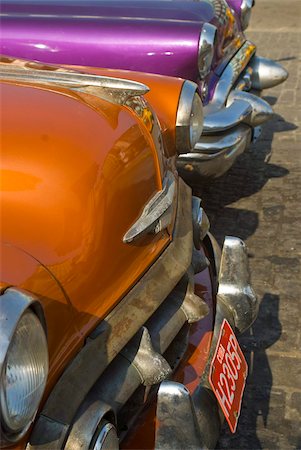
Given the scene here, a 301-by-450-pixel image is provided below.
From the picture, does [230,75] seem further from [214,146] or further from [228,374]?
[228,374]

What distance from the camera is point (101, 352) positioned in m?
1.70

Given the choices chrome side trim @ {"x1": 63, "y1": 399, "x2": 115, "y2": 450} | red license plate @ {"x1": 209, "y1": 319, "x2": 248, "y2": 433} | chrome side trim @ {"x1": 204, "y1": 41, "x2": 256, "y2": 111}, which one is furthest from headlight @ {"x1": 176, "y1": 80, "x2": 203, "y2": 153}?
chrome side trim @ {"x1": 204, "y1": 41, "x2": 256, "y2": 111}

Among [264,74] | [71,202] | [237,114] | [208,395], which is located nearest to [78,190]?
[71,202]

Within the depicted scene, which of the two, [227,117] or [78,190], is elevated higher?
[78,190]

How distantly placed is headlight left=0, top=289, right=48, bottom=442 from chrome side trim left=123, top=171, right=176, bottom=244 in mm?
511

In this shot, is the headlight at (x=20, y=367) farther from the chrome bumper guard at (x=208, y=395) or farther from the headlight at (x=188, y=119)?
the headlight at (x=188, y=119)

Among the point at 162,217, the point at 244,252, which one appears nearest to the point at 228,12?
the point at 244,252

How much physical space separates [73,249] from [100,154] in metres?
0.30

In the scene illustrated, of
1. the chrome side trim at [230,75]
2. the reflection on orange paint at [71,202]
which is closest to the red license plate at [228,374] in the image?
the reflection on orange paint at [71,202]

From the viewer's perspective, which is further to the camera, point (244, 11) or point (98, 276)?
point (244, 11)

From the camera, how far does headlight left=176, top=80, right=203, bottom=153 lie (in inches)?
93.7

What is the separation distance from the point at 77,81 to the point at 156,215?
1.82 feet

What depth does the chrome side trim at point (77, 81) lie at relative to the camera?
7.16 ft

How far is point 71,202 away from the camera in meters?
1.75
